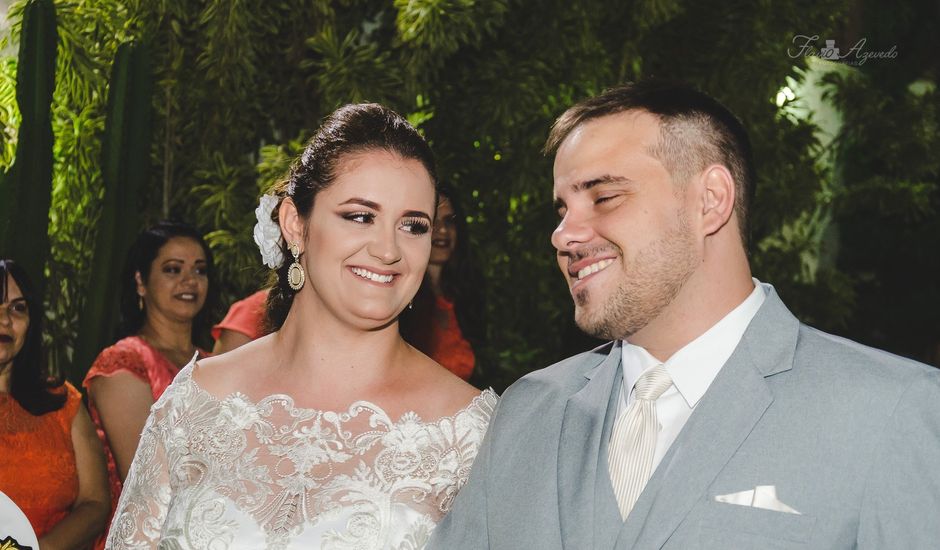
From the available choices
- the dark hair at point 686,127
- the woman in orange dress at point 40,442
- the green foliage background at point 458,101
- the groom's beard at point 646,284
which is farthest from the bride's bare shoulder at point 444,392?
the green foliage background at point 458,101

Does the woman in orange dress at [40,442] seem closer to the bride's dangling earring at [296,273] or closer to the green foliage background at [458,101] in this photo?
the green foliage background at [458,101]

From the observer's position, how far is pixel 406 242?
215 centimetres

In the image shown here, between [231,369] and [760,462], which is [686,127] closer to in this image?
[760,462]

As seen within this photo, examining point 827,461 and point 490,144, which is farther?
point 490,144

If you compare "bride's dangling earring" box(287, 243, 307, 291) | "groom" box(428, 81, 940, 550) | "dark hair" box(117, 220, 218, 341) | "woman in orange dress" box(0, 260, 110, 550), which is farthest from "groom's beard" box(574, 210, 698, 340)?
"dark hair" box(117, 220, 218, 341)

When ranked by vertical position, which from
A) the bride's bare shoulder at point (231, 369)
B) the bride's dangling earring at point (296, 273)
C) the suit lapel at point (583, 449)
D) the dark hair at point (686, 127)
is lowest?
the bride's bare shoulder at point (231, 369)

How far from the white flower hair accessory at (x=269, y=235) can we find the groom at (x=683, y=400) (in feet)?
2.58

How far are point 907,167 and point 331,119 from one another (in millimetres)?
6936

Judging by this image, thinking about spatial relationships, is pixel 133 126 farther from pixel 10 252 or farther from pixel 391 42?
pixel 391 42

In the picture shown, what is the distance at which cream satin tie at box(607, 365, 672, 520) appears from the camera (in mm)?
1602

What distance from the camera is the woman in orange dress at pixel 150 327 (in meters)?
3.60

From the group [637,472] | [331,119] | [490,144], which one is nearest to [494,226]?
[490,144]

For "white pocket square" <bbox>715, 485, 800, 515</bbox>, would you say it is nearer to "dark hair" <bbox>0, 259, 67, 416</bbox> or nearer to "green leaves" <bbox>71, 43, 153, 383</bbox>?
"dark hair" <bbox>0, 259, 67, 416</bbox>

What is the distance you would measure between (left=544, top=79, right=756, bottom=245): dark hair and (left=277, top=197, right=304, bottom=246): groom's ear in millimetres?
699
